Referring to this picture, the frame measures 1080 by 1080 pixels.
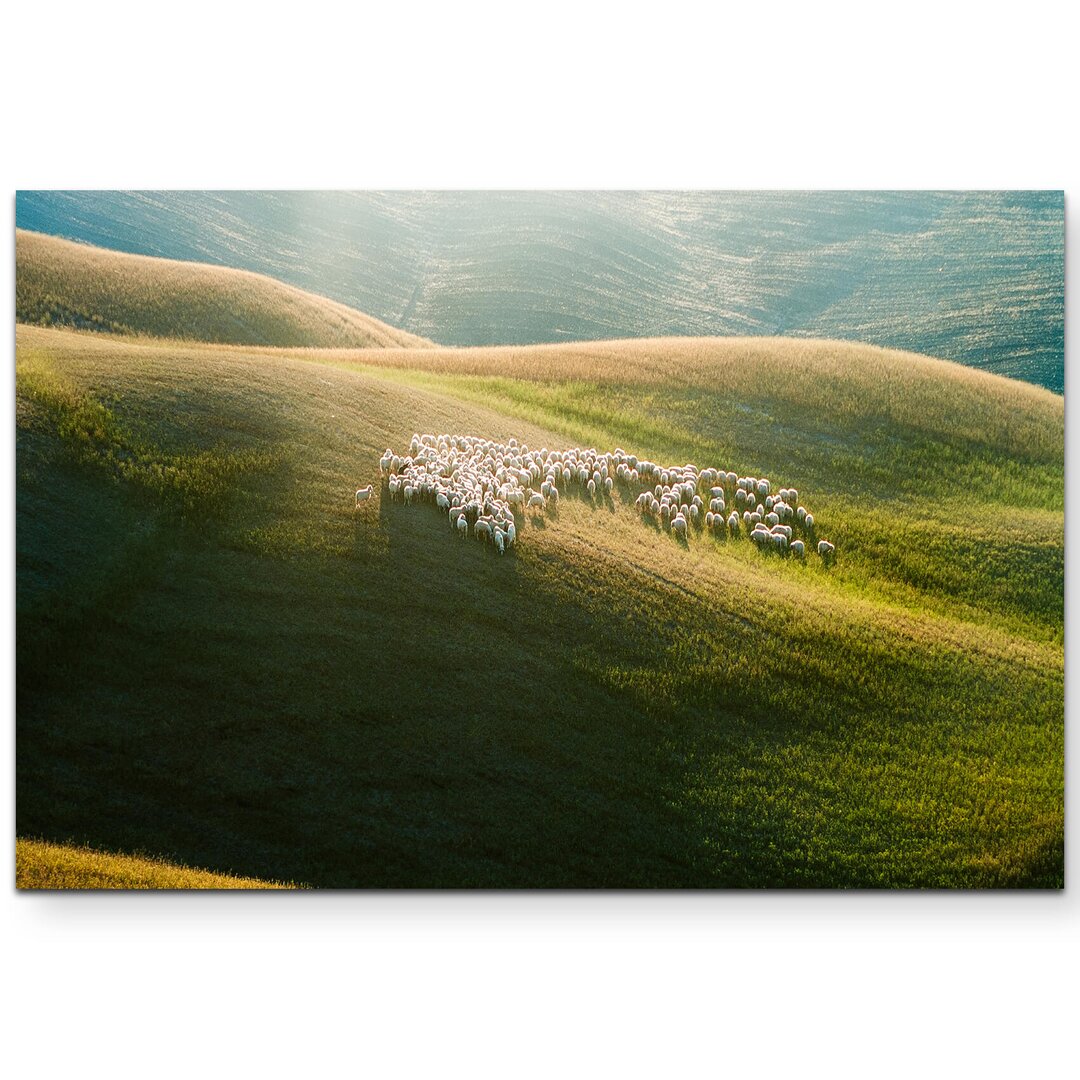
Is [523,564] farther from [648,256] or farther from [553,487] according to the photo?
[648,256]

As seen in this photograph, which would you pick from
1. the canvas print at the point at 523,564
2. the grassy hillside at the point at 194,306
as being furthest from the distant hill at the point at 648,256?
the grassy hillside at the point at 194,306

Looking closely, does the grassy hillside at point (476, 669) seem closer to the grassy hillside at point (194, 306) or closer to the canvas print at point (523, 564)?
the canvas print at point (523, 564)

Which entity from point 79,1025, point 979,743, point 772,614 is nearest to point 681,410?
point 772,614

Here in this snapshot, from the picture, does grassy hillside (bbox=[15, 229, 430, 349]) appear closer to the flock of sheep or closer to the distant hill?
the distant hill

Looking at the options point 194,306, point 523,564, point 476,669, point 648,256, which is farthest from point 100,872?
point 648,256

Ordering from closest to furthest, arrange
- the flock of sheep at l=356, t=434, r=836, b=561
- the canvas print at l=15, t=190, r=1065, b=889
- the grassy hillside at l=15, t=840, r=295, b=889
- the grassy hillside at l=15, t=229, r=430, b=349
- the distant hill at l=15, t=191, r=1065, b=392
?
1. the grassy hillside at l=15, t=840, r=295, b=889
2. the canvas print at l=15, t=190, r=1065, b=889
3. the flock of sheep at l=356, t=434, r=836, b=561
4. the distant hill at l=15, t=191, r=1065, b=392
5. the grassy hillside at l=15, t=229, r=430, b=349

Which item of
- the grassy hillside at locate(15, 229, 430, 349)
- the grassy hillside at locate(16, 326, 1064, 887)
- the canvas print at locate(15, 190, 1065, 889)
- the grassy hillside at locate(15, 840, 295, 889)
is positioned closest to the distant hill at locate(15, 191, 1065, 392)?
the canvas print at locate(15, 190, 1065, 889)
